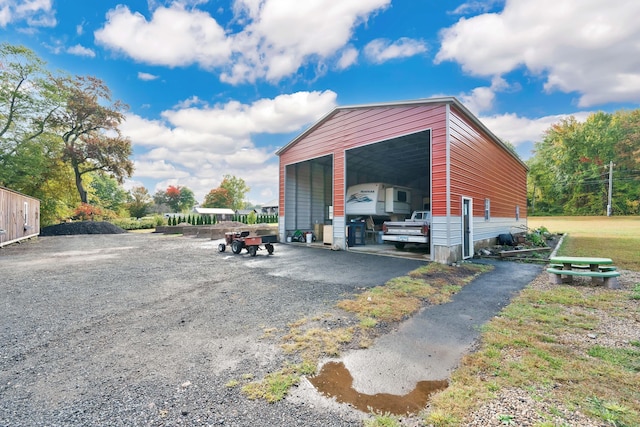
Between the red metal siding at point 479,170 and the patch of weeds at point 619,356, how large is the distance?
21.2 feet

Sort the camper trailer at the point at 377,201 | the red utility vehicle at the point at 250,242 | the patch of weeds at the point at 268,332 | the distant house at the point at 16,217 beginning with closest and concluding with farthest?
the patch of weeds at the point at 268,332 < the red utility vehicle at the point at 250,242 < the distant house at the point at 16,217 < the camper trailer at the point at 377,201

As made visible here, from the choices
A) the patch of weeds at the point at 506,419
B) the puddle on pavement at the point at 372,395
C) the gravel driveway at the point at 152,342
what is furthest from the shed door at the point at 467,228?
the patch of weeds at the point at 506,419

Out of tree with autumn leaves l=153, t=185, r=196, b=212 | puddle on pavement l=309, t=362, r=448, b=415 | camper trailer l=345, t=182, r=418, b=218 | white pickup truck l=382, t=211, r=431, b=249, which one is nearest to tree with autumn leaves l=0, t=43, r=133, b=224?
camper trailer l=345, t=182, r=418, b=218

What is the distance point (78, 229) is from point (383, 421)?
95.4 feet

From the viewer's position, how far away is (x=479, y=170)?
38.0 ft

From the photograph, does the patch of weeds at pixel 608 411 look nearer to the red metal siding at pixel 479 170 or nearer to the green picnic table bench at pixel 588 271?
the green picnic table bench at pixel 588 271

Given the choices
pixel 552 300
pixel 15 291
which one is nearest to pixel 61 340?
pixel 15 291

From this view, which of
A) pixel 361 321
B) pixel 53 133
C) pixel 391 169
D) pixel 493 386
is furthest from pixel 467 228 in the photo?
pixel 53 133

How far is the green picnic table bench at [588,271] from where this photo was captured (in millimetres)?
5893

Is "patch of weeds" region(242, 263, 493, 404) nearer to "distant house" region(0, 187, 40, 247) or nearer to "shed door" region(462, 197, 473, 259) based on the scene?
"shed door" region(462, 197, 473, 259)

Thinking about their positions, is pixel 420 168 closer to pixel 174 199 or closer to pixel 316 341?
pixel 316 341

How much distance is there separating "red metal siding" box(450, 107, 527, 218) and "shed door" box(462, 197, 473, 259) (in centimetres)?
39

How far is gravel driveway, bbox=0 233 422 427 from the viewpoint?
215 cm

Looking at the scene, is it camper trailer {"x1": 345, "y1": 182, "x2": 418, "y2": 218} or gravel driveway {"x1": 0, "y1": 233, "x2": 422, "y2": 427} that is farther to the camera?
camper trailer {"x1": 345, "y1": 182, "x2": 418, "y2": 218}
